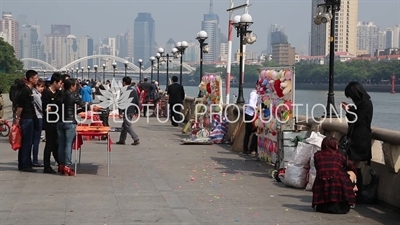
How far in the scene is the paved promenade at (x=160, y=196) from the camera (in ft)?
27.8

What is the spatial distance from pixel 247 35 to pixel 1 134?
827cm

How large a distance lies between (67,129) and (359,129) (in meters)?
5.16

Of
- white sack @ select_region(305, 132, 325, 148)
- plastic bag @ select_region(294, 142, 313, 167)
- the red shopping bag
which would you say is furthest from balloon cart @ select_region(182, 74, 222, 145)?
white sack @ select_region(305, 132, 325, 148)

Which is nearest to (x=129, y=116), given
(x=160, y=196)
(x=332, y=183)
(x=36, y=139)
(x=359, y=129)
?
(x=36, y=139)

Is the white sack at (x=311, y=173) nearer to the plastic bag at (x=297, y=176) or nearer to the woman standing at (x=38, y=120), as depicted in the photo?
the plastic bag at (x=297, y=176)

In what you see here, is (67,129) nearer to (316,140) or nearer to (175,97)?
(316,140)

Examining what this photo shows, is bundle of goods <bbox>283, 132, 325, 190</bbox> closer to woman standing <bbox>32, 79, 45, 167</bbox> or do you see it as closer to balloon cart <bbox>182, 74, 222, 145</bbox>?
woman standing <bbox>32, 79, 45, 167</bbox>

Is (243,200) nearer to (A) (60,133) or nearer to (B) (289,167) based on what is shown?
(B) (289,167)

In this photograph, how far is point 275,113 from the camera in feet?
44.6

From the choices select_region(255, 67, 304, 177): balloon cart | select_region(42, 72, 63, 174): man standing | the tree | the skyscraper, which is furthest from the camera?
the skyscraper

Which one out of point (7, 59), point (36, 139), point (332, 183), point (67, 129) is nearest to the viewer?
point (332, 183)

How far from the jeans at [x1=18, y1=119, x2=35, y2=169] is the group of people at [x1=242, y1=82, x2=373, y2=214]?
5.61m

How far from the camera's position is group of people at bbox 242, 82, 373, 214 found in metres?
8.91

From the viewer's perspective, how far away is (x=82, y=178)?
11.8 meters
